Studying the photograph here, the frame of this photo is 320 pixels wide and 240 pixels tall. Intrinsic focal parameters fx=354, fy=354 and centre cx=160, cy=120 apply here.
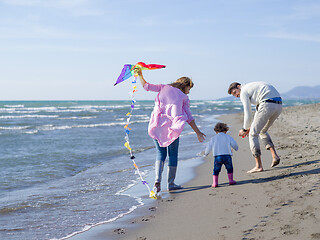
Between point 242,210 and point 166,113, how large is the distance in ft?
5.84

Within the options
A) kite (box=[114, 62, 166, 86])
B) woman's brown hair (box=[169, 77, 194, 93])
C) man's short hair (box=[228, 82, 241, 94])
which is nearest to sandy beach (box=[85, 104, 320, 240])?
man's short hair (box=[228, 82, 241, 94])

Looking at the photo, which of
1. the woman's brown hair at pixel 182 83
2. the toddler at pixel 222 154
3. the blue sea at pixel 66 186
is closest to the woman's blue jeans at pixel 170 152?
the toddler at pixel 222 154

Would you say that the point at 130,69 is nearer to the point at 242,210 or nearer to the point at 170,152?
the point at 170,152

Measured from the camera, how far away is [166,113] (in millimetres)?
4969

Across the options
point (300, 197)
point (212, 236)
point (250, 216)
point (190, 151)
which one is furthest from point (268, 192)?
point (190, 151)

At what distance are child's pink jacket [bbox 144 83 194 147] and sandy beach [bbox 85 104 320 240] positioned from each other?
2.79 ft

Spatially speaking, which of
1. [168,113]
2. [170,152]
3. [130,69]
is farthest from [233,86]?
[130,69]

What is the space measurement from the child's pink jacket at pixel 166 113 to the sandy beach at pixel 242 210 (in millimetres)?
851

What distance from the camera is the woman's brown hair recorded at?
5.09 metres

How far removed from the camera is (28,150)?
11.1m

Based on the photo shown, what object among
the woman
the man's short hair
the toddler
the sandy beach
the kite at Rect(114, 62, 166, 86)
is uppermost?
the kite at Rect(114, 62, 166, 86)

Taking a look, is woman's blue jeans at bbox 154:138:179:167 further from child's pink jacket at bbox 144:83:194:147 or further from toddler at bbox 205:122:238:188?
toddler at bbox 205:122:238:188

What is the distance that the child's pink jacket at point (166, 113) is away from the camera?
4.92m

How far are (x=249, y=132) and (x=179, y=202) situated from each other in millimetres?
1928
